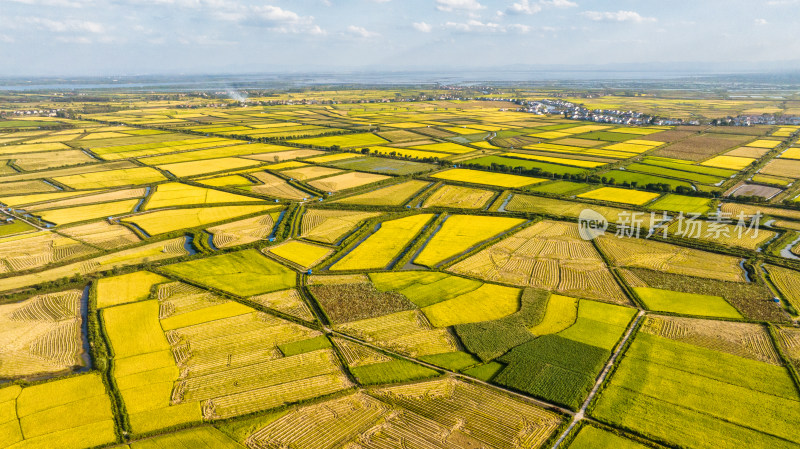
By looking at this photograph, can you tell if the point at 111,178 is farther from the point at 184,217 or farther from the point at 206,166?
the point at 184,217

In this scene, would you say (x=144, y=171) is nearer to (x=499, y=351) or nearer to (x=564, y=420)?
(x=499, y=351)

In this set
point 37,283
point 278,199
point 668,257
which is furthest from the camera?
point 278,199

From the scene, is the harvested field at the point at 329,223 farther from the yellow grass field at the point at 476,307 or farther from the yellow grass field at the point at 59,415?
the yellow grass field at the point at 59,415

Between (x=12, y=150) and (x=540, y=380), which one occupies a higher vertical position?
(x=12, y=150)

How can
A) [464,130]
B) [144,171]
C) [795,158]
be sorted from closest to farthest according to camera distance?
1. [144,171]
2. [795,158]
3. [464,130]

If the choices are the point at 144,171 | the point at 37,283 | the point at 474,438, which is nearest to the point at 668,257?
the point at 474,438

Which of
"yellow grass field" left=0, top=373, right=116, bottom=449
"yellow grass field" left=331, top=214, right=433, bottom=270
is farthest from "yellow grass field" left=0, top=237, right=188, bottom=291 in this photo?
"yellow grass field" left=331, top=214, right=433, bottom=270

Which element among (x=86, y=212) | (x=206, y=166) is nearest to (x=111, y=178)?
(x=206, y=166)

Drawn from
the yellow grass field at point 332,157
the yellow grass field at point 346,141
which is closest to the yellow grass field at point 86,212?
the yellow grass field at point 332,157
